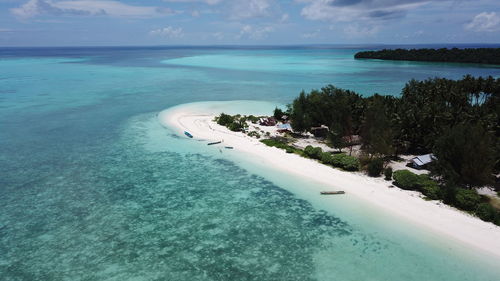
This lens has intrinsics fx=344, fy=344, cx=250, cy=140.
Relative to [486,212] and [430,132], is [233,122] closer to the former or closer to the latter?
[430,132]

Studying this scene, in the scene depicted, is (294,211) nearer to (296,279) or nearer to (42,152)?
(296,279)

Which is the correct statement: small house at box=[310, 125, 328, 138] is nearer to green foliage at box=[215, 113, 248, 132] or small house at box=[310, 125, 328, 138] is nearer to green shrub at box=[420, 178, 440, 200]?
green foliage at box=[215, 113, 248, 132]

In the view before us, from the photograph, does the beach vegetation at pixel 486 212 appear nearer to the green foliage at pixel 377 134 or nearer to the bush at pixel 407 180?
the bush at pixel 407 180

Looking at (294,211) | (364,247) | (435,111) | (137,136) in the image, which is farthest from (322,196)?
(137,136)

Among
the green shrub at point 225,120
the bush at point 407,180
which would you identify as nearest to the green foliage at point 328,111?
the green shrub at point 225,120

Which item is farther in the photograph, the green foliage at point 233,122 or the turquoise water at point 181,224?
the green foliage at point 233,122
